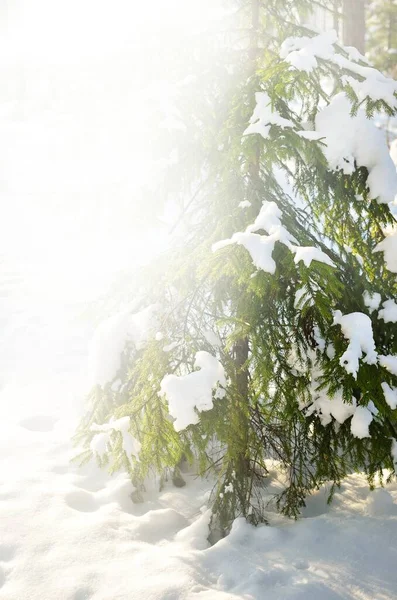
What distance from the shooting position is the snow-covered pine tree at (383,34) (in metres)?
16.7

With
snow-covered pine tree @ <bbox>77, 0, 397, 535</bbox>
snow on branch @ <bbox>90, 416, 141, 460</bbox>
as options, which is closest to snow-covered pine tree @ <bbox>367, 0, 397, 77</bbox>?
snow-covered pine tree @ <bbox>77, 0, 397, 535</bbox>

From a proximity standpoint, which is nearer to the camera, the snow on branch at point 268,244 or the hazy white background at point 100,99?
the snow on branch at point 268,244

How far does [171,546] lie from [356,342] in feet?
7.90

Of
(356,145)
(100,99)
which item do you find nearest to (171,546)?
(356,145)

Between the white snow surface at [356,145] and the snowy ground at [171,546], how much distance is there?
2.80 metres

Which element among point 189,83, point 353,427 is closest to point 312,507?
point 353,427

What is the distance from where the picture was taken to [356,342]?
2967 mm

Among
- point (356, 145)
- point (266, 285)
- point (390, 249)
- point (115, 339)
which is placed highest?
point (356, 145)

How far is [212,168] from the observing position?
12.0 ft

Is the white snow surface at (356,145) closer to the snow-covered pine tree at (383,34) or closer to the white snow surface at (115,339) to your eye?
the white snow surface at (115,339)

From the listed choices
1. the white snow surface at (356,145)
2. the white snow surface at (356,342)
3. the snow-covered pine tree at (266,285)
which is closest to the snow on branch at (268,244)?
the snow-covered pine tree at (266,285)

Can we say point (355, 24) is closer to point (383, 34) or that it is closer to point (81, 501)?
point (81, 501)

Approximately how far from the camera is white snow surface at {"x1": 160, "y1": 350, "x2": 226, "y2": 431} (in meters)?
3.05

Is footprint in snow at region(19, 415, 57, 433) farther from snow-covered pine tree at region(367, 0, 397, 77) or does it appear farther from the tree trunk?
snow-covered pine tree at region(367, 0, 397, 77)
